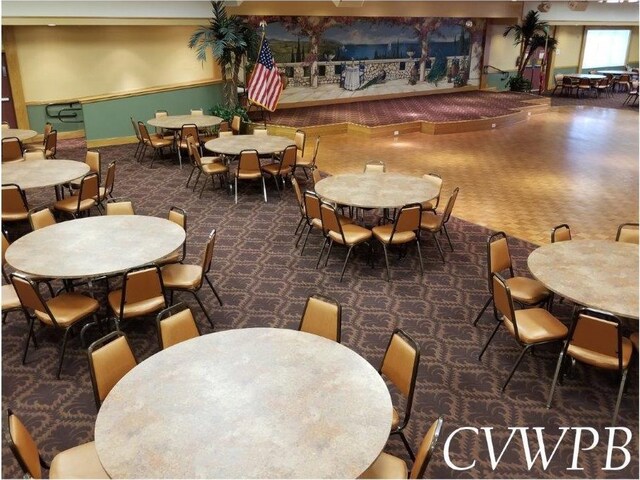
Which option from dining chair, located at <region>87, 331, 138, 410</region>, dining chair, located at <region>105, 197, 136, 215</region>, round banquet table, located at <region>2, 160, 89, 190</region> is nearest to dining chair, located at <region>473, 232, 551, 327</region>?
dining chair, located at <region>87, 331, 138, 410</region>

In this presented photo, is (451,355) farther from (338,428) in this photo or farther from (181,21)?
(181,21)

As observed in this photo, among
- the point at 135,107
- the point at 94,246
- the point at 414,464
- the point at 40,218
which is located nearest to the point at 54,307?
the point at 94,246

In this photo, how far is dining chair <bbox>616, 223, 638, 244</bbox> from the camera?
5.58 m

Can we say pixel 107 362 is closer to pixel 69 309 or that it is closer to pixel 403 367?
pixel 69 309

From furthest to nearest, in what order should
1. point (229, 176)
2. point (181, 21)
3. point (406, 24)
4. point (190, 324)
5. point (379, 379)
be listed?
point (406, 24) → point (181, 21) → point (229, 176) → point (190, 324) → point (379, 379)

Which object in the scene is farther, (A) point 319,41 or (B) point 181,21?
(A) point 319,41

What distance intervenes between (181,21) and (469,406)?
12.1 m

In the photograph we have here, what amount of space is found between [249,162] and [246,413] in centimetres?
629

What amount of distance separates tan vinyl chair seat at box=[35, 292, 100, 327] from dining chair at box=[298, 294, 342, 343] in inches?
78.6

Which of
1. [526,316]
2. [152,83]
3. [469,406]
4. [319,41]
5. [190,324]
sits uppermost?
[319,41]

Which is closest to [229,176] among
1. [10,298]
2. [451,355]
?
[10,298]

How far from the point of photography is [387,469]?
3.01m

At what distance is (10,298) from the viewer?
16.3ft

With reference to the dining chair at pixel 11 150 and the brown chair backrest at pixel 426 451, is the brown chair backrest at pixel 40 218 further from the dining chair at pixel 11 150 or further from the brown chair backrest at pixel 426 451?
the brown chair backrest at pixel 426 451
